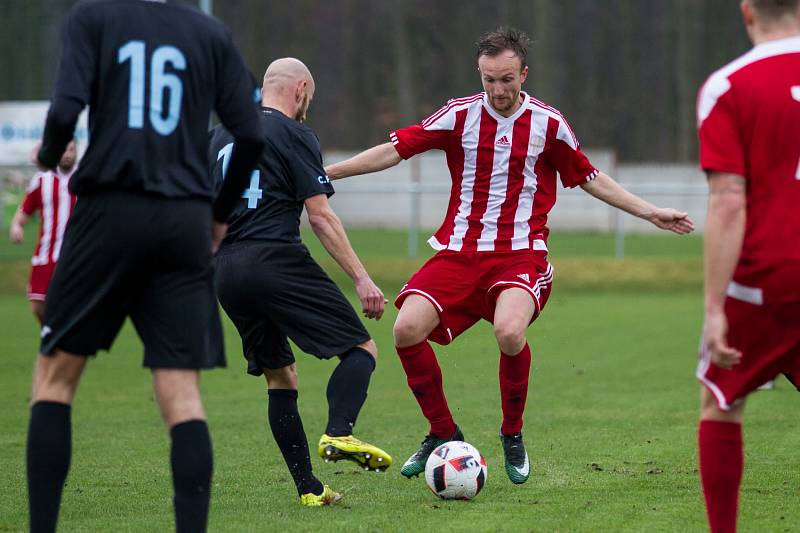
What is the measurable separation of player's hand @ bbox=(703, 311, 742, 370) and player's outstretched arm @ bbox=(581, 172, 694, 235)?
2046 millimetres

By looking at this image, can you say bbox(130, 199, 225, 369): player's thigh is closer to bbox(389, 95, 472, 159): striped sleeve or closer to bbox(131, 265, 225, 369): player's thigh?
bbox(131, 265, 225, 369): player's thigh

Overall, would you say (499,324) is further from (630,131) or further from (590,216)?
(630,131)

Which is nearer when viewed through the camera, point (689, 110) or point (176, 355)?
point (176, 355)

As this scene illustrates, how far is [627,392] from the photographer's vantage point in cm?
941

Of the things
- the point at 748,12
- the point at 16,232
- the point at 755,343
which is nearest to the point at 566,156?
the point at 748,12

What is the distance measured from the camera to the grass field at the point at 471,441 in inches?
203

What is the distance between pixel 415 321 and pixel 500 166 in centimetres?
93

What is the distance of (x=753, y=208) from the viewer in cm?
386

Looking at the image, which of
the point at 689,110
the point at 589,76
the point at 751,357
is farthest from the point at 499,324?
the point at 589,76

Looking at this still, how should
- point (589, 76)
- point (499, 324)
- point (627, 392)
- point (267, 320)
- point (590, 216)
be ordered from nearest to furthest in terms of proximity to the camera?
point (267, 320)
point (499, 324)
point (627, 392)
point (590, 216)
point (589, 76)

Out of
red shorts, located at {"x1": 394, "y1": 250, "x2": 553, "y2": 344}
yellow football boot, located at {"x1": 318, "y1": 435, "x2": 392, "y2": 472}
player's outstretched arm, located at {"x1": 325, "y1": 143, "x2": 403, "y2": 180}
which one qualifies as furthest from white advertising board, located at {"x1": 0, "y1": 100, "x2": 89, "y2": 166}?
yellow football boot, located at {"x1": 318, "y1": 435, "x2": 392, "y2": 472}

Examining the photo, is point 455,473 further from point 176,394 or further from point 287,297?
point 176,394

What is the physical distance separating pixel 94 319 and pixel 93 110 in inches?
25.9

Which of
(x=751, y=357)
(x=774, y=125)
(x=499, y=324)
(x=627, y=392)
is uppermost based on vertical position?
(x=774, y=125)
